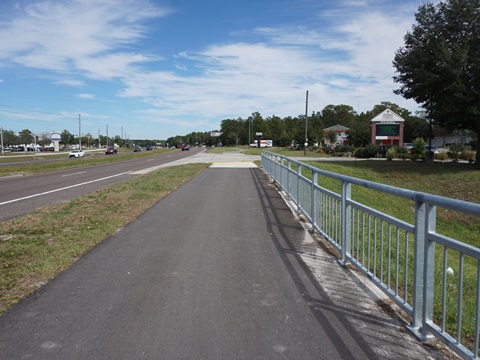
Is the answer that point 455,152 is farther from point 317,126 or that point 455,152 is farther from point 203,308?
point 317,126

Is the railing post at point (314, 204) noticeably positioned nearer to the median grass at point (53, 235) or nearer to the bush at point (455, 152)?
the median grass at point (53, 235)

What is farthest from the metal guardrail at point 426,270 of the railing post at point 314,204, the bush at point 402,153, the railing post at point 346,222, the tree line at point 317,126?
the tree line at point 317,126

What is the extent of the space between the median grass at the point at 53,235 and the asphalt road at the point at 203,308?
25 centimetres

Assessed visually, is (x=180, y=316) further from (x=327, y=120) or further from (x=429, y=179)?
(x=327, y=120)

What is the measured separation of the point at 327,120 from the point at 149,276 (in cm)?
15595

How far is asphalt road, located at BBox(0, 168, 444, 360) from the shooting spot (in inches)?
130

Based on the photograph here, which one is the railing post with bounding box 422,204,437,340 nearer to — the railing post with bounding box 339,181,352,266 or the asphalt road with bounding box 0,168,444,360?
the asphalt road with bounding box 0,168,444,360

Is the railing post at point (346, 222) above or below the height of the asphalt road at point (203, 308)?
above

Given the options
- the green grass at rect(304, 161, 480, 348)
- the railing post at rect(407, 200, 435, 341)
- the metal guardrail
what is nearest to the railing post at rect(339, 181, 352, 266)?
the metal guardrail

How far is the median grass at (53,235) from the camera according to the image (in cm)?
494

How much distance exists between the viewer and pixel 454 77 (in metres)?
28.7

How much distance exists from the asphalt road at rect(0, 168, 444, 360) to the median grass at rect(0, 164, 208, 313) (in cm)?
25

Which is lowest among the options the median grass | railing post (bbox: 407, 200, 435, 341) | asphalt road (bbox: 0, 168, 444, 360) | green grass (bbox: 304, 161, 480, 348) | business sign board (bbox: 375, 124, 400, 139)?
green grass (bbox: 304, 161, 480, 348)

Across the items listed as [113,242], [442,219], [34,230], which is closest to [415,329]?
[113,242]
